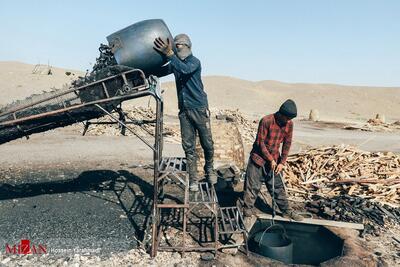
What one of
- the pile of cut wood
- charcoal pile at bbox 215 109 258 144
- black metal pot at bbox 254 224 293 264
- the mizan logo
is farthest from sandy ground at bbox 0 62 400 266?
charcoal pile at bbox 215 109 258 144

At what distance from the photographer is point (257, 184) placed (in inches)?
269

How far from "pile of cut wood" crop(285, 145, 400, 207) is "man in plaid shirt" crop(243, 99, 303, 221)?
73.3 inches

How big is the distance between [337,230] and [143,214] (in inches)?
150

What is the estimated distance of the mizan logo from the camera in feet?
18.4

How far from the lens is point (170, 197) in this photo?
26.5 ft

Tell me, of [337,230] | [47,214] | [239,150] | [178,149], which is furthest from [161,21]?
[178,149]

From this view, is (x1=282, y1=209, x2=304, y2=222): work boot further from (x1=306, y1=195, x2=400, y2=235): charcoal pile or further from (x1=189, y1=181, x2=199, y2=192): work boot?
(x1=189, y1=181, x2=199, y2=192): work boot

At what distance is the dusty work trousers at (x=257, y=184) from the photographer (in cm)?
681

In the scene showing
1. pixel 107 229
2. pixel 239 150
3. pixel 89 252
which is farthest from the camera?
pixel 239 150

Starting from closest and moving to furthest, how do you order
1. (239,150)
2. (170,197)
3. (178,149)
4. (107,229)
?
(107,229)
(170,197)
(239,150)
(178,149)

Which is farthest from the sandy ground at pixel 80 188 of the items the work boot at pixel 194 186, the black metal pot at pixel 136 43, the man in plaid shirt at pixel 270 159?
the black metal pot at pixel 136 43

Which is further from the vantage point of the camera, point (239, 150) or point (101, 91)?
point (239, 150)

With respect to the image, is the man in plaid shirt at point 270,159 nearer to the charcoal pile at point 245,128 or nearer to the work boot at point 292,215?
the work boot at point 292,215

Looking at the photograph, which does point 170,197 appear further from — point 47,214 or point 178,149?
point 178,149
